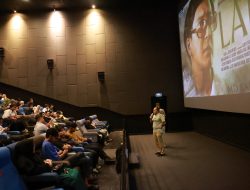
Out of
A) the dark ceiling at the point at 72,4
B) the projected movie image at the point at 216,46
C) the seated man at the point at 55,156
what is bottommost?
the seated man at the point at 55,156

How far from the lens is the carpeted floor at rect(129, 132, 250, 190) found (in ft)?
15.7

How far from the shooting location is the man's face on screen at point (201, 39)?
7688mm

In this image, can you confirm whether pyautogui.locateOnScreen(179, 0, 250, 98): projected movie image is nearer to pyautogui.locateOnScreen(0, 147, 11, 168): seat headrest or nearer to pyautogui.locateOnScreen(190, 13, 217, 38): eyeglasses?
Answer: pyautogui.locateOnScreen(190, 13, 217, 38): eyeglasses

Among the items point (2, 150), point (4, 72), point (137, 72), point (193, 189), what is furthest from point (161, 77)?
point (2, 150)

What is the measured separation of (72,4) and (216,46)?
24.0 ft

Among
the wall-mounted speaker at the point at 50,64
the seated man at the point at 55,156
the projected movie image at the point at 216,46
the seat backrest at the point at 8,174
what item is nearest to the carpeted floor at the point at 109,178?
the seated man at the point at 55,156

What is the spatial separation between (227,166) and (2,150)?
4.47m

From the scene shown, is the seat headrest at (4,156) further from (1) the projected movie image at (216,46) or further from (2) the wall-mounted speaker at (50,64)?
Result: (2) the wall-mounted speaker at (50,64)

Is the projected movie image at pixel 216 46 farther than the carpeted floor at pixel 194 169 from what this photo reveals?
Yes

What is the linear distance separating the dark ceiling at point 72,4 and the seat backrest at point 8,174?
10.3 m

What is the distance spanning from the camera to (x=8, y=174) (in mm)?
2664

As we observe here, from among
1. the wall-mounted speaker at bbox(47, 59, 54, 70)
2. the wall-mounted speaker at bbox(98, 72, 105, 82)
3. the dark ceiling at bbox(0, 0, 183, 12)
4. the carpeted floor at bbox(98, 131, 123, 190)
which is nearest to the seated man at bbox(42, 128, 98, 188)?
the carpeted floor at bbox(98, 131, 123, 190)

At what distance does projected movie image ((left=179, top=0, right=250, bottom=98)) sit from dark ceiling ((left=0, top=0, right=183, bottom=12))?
2346 millimetres

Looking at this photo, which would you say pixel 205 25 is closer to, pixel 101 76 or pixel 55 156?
pixel 55 156
